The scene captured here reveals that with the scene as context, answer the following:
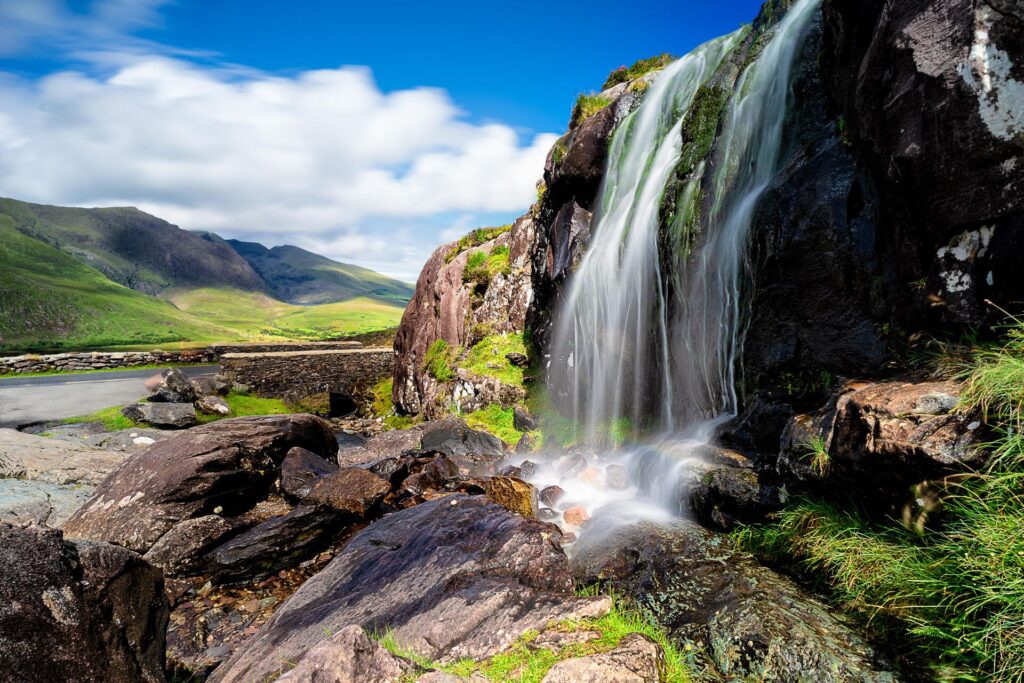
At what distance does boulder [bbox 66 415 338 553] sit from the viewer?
866 cm

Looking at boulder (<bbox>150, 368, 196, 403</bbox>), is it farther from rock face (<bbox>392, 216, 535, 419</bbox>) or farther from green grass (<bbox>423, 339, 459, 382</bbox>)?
green grass (<bbox>423, 339, 459, 382</bbox>)

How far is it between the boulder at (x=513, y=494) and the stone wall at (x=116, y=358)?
43.1 m

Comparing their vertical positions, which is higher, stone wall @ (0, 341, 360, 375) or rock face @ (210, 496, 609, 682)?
rock face @ (210, 496, 609, 682)

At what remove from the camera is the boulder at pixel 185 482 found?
8.66 metres

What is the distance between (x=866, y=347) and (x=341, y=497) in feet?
34.0

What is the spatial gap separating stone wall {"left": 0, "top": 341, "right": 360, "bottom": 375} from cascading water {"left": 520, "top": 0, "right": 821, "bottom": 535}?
39.5 meters

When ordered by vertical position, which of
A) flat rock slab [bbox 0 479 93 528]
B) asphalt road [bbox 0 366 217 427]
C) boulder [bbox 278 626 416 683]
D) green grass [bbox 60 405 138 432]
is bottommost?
asphalt road [bbox 0 366 217 427]

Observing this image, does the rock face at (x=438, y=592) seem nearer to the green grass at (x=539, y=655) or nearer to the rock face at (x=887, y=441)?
the green grass at (x=539, y=655)

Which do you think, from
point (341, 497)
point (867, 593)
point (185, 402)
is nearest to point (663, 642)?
point (867, 593)

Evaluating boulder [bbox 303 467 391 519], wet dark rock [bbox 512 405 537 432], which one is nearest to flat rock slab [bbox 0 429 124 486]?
boulder [bbox 303 467 391 519]

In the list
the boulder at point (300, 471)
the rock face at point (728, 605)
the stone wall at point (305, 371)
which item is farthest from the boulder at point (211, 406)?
the rock face at point (728, 605)

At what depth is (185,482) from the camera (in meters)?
9.41

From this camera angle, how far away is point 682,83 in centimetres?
1552

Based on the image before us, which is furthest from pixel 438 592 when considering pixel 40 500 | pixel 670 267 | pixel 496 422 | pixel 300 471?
pixel 496 422
